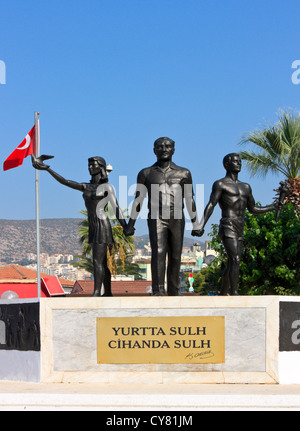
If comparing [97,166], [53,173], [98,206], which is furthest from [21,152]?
[98,206]

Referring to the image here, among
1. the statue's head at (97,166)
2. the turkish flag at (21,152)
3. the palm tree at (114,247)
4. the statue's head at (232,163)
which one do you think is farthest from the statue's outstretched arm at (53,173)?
the turkish flag at (21,152)

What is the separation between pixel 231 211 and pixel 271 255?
31.7 ft

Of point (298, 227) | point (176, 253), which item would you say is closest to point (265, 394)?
point (176, 253)

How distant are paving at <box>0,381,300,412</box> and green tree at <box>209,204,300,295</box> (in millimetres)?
10825

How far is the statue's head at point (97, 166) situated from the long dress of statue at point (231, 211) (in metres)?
1.52

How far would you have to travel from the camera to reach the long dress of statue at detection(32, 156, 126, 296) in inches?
343

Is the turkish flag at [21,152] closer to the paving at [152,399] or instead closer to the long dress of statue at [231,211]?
the long dress of statue at [231,211]

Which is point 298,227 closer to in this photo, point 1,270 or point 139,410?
point 139,410

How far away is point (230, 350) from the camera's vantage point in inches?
314

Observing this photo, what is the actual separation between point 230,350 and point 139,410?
1814 mm

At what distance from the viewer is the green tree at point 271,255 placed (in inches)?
705

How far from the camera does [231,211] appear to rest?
8.91 metres
